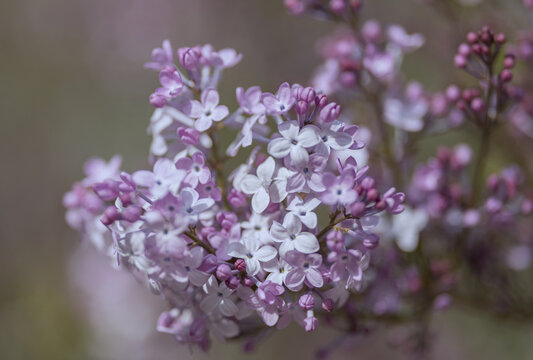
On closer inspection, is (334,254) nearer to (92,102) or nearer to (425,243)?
(425,243)

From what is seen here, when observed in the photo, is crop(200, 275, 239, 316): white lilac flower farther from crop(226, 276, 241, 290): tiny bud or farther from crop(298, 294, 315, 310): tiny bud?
crop(298, 294, 315, 310): tiny bud

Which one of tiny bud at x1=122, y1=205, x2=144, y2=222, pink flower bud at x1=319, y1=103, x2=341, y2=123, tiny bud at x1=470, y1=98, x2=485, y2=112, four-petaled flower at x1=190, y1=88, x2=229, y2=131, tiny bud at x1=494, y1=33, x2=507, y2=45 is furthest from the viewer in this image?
tiny bud at x1=470, y1=98, x2=485, y2=112

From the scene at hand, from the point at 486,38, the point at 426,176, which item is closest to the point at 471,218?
the point at 426,176

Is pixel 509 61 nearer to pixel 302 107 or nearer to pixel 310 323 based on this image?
pixel 302 107

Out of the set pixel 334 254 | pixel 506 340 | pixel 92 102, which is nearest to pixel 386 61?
pixel 334 254

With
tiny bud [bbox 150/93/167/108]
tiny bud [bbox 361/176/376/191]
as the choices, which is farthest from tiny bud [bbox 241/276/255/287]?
tiny bud [bbox 150/93/167/108]

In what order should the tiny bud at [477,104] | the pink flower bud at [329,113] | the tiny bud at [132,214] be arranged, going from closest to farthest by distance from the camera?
the tiny bud at [132,214] < the pink flower bud at [329,113] < the tiny bud at [477,104]

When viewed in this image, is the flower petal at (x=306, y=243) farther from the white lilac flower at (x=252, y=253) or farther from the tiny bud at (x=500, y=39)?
the tiny bud at (x=500, y=39)

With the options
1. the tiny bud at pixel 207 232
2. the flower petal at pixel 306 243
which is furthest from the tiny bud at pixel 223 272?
the flower petal at pixel 306 243
